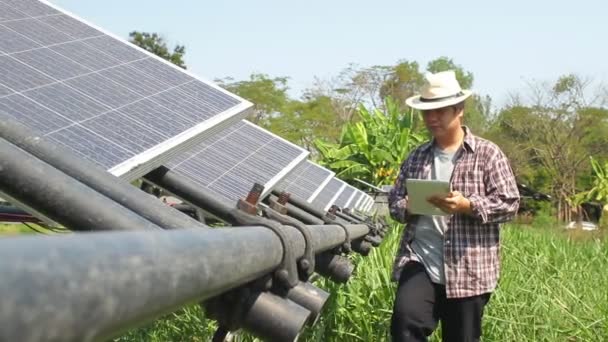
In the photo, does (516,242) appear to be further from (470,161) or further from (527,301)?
(470,161)

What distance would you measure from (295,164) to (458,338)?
2.45 metres

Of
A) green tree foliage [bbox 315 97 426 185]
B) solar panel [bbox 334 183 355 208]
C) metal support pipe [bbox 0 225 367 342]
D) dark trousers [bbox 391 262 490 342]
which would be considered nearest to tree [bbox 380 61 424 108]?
green tree foliage [bbox 315 97 426 185]

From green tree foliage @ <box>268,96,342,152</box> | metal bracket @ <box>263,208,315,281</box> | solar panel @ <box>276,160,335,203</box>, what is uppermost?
metal bracket @ <box>263,208,315,281</box>

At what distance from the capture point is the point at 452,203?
3871mm

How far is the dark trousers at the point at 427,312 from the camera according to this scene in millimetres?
4012

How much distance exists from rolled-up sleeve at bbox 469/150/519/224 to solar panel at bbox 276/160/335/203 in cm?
353

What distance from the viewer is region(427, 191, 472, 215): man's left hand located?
386 cm

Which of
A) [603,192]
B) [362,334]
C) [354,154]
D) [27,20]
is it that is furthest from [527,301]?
[603,192]

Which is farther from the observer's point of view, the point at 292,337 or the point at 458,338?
the point at 458,338

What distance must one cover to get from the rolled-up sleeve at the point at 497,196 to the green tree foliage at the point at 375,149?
16.3 m

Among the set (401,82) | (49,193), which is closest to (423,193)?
(49,193)

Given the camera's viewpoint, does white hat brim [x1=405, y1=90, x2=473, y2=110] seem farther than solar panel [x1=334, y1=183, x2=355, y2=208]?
No

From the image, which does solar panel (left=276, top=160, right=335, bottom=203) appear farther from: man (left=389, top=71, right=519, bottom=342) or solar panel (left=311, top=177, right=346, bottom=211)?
man (left=389, top=71, right=519, bottom=342)

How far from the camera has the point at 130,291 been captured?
0.67 metres
